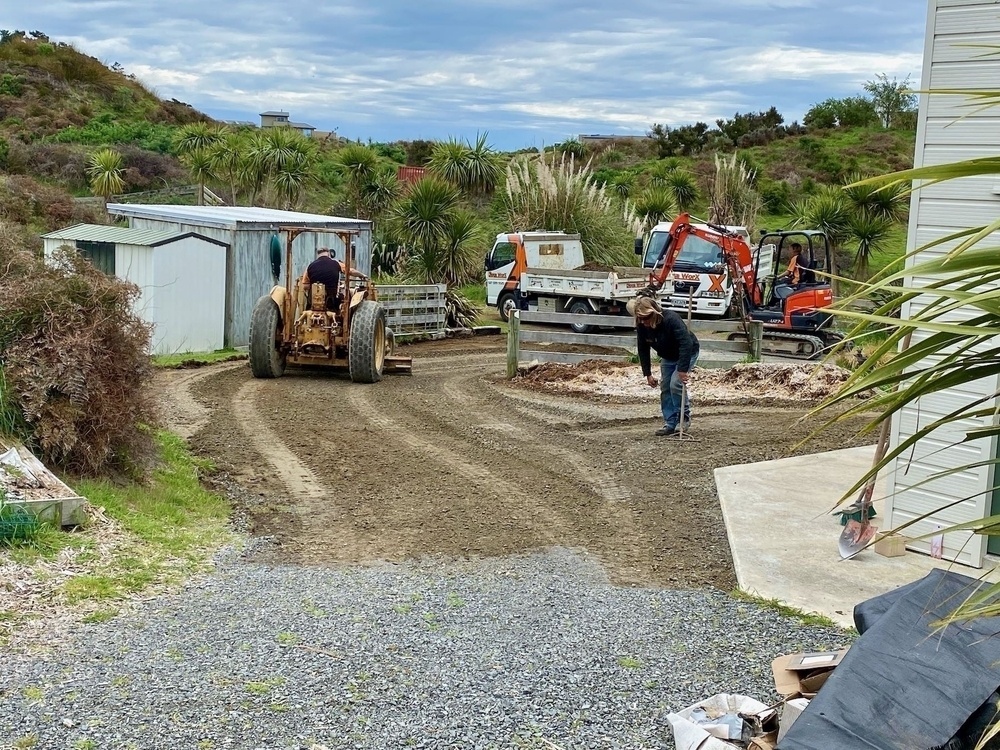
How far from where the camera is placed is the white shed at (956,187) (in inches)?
273

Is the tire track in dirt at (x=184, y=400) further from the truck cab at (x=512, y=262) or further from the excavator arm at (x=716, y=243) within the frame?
the truck cab at (x=512, y=262)

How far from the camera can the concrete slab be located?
676 cm

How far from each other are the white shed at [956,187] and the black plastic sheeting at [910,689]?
9.03 ft

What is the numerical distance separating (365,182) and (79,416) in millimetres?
23773

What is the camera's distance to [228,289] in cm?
2003

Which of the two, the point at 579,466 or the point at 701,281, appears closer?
the point at 579,466

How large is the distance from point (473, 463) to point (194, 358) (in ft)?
28.0

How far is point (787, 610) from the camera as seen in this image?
20.9ft

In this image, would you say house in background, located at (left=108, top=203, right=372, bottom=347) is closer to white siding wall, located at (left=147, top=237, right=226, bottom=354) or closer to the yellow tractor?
white siding wall, located at (left=147, top=237, right=226, bottom=354)

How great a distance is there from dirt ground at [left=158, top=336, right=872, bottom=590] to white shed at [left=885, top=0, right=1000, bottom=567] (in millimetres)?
1470

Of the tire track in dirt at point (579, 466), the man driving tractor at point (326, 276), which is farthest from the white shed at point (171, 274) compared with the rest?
the tire track in dirt at point (579, 466)

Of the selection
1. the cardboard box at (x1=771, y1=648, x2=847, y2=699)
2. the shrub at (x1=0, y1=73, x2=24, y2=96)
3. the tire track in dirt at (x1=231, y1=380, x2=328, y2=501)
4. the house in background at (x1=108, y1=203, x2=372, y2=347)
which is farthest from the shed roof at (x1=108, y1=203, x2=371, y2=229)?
the shrub at (x1=0, y1=73, x2=24, y2=96)

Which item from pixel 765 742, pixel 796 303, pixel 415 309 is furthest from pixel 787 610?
pixel 415 309

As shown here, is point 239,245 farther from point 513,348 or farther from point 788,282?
point 788,282
